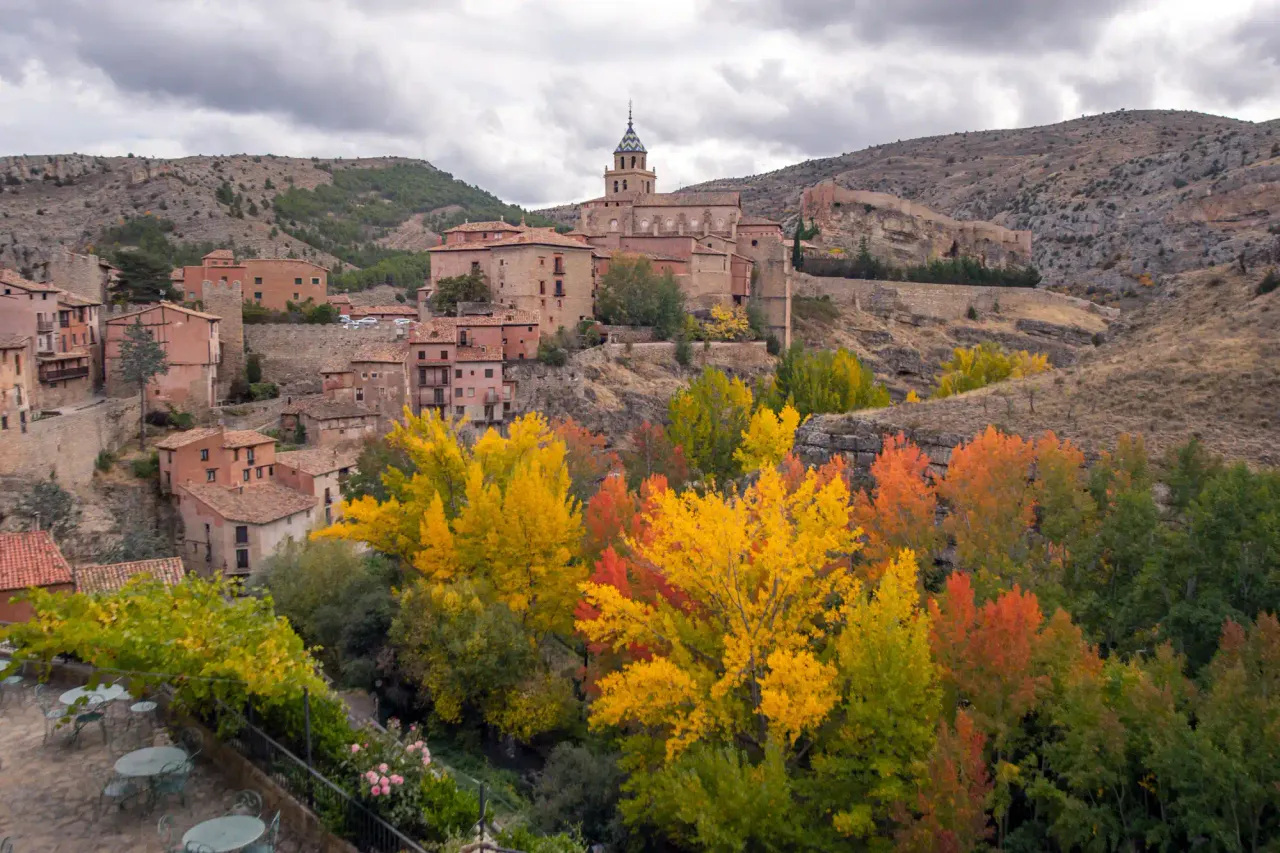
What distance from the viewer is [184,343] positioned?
42.8 meters

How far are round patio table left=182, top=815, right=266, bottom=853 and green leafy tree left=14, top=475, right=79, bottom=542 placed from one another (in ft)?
79.2

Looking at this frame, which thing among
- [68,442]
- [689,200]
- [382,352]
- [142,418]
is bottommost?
[68,442]

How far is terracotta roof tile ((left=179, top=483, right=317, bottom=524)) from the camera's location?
1350 inches

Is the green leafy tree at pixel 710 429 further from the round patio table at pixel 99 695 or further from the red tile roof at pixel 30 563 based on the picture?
the round patio table at pixel 99 695

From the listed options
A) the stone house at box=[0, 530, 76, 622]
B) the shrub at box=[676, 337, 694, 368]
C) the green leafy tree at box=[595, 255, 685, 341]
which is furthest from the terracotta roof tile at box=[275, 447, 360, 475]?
the shrub at box=[676, 337, 694, 368]

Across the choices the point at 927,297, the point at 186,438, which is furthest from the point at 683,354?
the point at 927,297

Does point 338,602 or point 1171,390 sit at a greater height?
point 1171,390

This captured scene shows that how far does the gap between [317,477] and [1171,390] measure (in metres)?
28.7

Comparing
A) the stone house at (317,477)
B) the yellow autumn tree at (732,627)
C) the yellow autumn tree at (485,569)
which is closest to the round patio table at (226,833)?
the yellow autumn tree at (732,627)

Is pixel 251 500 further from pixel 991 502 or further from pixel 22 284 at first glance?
pixel 991 502

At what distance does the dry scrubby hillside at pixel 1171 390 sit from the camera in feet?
75.2

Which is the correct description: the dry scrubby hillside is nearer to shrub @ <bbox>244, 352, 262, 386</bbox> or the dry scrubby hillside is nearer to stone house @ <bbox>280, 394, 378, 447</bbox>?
stone house @ <bbox>280, 394, 378, 447</bbox>

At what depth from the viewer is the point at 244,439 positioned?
37.6 m

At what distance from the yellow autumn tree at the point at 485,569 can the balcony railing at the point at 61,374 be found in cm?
1797
